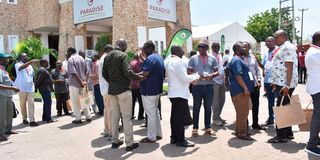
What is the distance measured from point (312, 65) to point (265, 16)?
5093 cm

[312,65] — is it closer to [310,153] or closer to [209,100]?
[310,153]

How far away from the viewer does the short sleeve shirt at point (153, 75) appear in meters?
Result: 6.01

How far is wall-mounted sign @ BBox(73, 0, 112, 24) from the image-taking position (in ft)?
63.3

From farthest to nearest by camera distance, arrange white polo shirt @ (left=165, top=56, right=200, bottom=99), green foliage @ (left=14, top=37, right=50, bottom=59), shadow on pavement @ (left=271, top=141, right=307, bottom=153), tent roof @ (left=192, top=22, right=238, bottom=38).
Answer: tent roof @ (left=192, top=22, right=238, bottom=38) < green foliage @ (left=14, top=37, right=50, bottom=59) < white polo shirt @ (left=165, top=56, right=200, bottom=99) < shadow on pavement @ (left=271, top=141, right=307, bottom=153)

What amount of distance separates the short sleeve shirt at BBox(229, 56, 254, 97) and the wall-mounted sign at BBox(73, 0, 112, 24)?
1411cm

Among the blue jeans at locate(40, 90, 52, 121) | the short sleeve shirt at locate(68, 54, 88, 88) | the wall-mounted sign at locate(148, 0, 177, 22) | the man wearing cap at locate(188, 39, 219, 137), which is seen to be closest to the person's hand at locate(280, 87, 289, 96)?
the man wearing cap at locate(188, 39, 219, 137)

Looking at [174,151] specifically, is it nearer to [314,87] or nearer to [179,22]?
[314,87]

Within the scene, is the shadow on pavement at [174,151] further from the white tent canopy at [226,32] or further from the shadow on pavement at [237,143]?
the white tent canopy at [226,32]

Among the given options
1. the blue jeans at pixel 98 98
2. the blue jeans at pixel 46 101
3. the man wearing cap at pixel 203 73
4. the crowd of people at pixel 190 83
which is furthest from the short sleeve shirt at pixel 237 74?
the blue jeans at pixel 46 101

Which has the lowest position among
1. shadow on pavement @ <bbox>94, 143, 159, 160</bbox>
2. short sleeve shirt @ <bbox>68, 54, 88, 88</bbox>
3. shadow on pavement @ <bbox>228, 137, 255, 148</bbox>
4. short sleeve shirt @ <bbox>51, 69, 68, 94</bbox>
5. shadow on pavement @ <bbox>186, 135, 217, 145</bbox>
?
shadow on pavement @ <bbox>94, 143, 159, 160</bbox>

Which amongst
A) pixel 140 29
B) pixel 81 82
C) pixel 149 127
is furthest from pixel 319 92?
pixel 140 29

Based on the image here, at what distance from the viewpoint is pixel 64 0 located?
22.2 metres

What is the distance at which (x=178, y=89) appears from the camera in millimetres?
5934

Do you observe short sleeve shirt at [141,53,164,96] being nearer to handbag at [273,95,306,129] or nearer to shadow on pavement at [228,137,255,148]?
shadow on pavement at [228,137,255,148]
